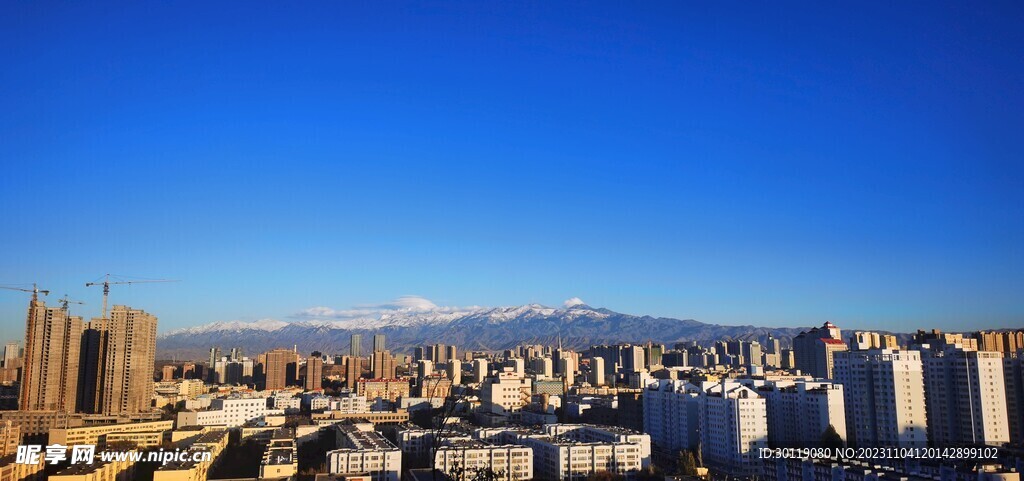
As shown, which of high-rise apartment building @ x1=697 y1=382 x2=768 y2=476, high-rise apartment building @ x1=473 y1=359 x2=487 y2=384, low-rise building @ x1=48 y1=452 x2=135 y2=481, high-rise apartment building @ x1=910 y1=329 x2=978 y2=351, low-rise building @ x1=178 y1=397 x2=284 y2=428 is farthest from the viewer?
high-rise apartment building @ x1=473 y1=359 x2=487 y2=384

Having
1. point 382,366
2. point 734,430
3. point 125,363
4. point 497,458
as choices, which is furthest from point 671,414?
point 382,366

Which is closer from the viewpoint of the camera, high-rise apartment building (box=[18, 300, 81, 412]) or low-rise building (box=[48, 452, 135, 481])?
low-rise building (box=[48, 452, 135, 481])

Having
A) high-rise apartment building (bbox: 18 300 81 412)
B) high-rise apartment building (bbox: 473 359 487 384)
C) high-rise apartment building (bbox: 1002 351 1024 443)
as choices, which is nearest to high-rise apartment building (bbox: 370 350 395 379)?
high-rise apartment building (bbox: 473 359 487 384)

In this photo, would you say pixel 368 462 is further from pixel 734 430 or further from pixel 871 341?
pixel 871 341

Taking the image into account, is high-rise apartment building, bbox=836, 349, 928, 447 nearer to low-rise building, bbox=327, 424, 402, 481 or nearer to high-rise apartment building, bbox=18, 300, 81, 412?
low-rise building, bbox=327, 424, 402, 481

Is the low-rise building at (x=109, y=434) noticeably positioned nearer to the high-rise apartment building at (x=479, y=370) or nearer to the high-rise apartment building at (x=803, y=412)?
the high-rise apartment building at (x=803, y=412)

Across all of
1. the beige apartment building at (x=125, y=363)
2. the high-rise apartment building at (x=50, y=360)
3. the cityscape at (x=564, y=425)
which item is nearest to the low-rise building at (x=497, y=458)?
the cityscape at (x=564, y=425)
